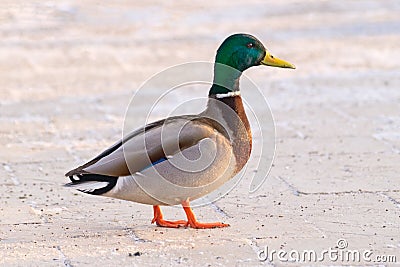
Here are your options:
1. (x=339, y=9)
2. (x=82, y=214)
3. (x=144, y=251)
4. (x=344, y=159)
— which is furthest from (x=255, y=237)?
(x=339, y=9)

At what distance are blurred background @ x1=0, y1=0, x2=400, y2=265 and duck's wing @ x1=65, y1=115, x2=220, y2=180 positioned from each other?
35 cm

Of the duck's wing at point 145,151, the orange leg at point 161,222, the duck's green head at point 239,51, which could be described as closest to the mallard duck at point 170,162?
the duck's wing at point 145,151

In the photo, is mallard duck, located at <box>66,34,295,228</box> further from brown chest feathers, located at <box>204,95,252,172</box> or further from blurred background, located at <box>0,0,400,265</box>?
blurred background, located at <box>0,0,400,265</box>

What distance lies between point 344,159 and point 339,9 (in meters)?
8.26

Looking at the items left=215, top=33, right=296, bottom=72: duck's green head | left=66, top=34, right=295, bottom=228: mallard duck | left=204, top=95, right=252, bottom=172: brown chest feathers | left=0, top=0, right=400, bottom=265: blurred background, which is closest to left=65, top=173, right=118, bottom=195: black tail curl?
left=66, top=34, right=295, bottom=228: mallard duck

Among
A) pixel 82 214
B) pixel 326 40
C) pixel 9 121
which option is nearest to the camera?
pixel 82 214

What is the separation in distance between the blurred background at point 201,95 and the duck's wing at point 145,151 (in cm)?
35

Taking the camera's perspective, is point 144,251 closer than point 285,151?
Yes

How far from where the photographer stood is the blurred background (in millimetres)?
4914

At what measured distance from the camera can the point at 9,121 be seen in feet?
25.5

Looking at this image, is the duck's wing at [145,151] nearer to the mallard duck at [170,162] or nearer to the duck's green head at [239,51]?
the mallard duck at [170,162]

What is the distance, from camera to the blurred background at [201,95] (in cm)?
491

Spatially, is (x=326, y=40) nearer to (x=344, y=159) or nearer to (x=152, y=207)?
(x=344, y=159)

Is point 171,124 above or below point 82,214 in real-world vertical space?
above
